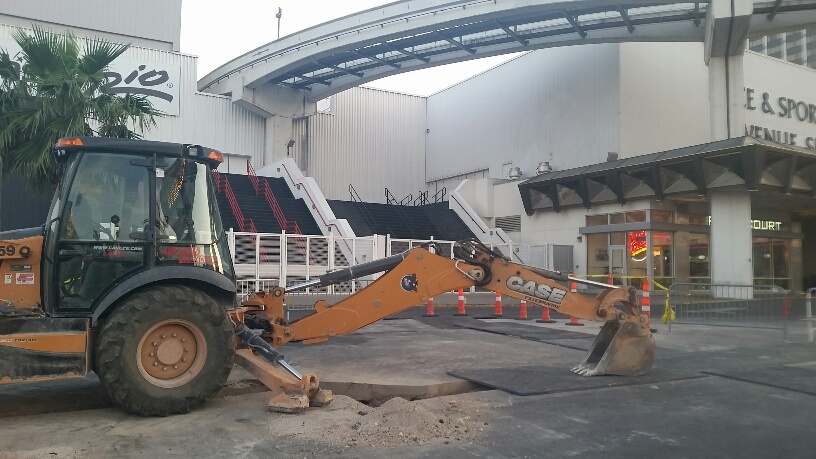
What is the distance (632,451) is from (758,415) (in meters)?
2.31

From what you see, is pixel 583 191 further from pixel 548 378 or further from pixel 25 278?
pixel 25 278

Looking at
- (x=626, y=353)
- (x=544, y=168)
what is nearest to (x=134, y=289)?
(x=626, y=353)

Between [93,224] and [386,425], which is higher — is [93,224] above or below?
above

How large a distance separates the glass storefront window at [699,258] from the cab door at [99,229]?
24316 millimetres

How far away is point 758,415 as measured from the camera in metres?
6.82

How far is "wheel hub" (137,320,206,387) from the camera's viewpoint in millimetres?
6199

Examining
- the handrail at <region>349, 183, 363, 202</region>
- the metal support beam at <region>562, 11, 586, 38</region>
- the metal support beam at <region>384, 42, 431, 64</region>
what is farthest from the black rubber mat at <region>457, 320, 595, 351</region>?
the handrail at <region>349, 183, 363, 202</region>

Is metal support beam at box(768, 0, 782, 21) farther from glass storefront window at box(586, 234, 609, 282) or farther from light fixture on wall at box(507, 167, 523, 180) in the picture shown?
light fixture on wall at box(507, 167, 523, 180)

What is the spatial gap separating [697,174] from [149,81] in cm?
2549

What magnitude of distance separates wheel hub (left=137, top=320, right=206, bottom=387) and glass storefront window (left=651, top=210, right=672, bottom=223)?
2204cm

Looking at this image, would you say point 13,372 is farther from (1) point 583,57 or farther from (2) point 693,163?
(1) point 583,57

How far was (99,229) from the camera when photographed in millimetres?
6391

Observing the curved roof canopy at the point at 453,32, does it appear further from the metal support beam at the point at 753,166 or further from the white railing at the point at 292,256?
the white railing at the point at 292,256

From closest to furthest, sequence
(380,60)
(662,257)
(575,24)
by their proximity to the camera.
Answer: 1. (575,24)
2. (662,257)
3. (380,60)
